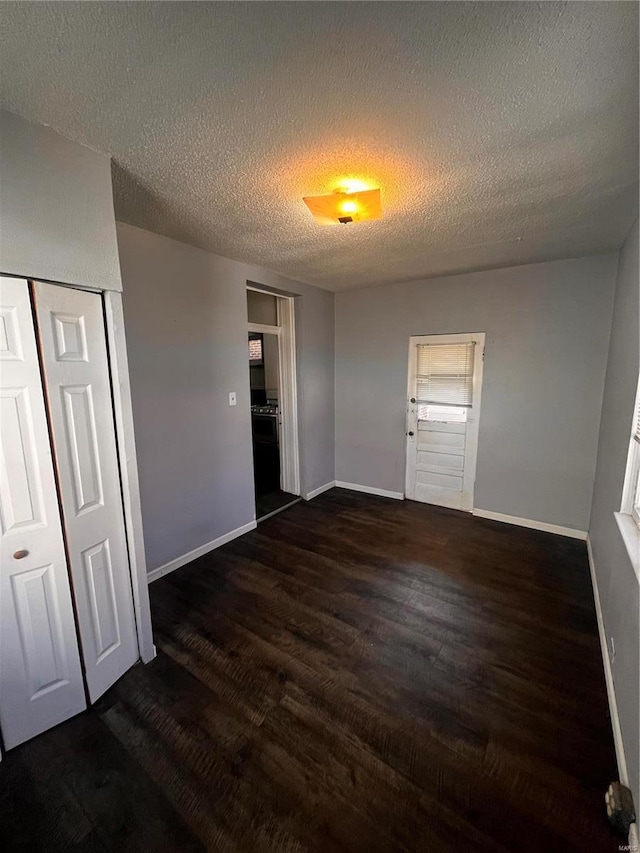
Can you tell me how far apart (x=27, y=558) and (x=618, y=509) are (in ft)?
9.63

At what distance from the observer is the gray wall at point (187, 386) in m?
2.41

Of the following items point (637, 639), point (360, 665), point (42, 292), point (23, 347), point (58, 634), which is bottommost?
point (360, 665)

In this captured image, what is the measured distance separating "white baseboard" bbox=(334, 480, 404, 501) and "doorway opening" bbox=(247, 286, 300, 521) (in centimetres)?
71

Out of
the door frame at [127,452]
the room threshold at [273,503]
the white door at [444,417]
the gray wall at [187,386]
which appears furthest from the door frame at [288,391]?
the door frame at [127,452]

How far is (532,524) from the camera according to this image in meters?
3.42

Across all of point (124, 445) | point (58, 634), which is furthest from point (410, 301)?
point (58, 634)

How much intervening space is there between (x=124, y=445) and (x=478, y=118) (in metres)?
2.06

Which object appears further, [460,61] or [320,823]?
[320,823]

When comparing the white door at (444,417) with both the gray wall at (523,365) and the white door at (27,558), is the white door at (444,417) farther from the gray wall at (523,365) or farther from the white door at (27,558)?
the white door at (27,558)

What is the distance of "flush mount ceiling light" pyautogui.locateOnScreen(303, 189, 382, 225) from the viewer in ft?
5.41

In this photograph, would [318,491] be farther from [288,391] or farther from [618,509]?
[618,509]

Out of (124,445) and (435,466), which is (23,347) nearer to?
(124,445)

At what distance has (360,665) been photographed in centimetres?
188

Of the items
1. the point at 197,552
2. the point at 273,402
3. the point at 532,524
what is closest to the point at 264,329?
the point at 273,402
